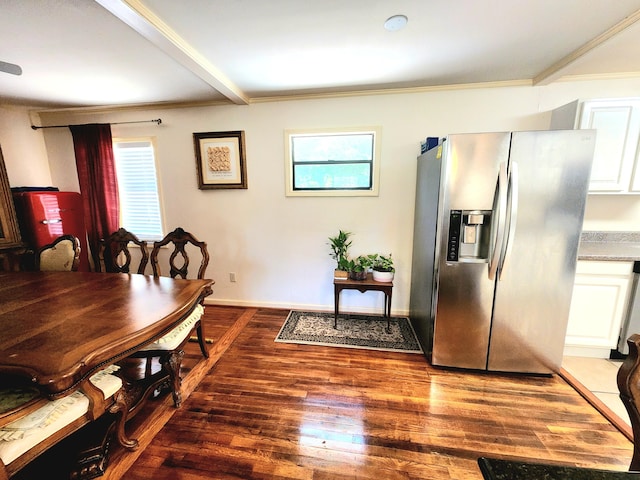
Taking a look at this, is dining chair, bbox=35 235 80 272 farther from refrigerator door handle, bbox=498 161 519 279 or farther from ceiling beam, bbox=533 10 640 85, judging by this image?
ceiling beam, bbox=533 10 640 85

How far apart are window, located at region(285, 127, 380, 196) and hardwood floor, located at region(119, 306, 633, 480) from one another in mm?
1770

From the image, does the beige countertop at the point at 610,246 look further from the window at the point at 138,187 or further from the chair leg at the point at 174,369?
the window at the point at 138,187

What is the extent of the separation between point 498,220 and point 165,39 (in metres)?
2.59

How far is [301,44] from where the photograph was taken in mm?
1881

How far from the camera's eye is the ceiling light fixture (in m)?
1.59

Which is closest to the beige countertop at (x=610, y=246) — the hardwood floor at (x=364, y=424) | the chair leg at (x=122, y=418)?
the hardwood floor at (x=364, y=424)

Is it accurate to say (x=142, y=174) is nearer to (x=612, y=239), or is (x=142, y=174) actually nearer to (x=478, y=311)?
(x=478, y=311)

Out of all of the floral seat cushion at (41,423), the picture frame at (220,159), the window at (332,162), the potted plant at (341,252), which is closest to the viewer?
the floral seat cushion at (41,423)

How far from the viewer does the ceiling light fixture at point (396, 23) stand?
1592mm

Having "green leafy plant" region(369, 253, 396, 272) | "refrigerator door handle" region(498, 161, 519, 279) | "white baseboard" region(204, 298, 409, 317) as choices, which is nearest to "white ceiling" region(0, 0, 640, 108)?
"refrigerator door handle" region(498, 161, 519, 279)

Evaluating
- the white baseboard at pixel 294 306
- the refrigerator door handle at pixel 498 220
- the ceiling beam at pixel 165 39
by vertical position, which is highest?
the ceiling beam at pixel 165 39

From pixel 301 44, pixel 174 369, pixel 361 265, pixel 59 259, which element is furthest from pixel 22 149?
pixel 361 265

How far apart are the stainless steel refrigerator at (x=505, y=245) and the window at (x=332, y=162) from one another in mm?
840

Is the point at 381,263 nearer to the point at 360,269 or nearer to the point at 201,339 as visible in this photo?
the point at 360,269
